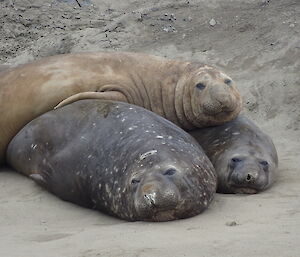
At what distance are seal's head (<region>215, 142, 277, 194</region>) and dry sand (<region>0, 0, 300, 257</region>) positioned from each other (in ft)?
0.44

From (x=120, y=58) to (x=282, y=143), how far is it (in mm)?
2110

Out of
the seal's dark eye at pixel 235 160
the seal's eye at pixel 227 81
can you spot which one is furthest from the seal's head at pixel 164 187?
the seal's eye at pixel 227 81

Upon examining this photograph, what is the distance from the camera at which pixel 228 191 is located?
722 centimetres

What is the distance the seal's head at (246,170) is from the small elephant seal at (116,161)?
502 mm

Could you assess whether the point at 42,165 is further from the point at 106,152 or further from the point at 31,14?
the point at 31,14

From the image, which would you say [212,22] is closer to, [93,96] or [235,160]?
[93,96]

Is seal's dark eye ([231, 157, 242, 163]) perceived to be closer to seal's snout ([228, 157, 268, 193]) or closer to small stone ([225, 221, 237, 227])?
seal's snout ([228, 157, 268, 193])

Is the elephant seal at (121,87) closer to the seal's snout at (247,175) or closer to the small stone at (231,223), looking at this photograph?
the seal's snout at (247,175)

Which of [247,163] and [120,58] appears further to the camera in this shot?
[120,58]

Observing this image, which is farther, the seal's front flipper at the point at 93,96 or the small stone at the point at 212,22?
the small stone at the point at 212,22

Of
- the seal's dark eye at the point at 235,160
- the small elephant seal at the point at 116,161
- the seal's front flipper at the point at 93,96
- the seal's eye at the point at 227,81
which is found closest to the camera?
the small elephant seal at the point at 116,161

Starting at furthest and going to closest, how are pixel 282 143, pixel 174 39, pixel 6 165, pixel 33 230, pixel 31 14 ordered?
1. pixel 31 14
2. pixel 174 39
3. pixel 282 143
4. pixel 6 165
5. pixel 33 230

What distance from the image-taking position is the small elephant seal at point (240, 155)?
714 cm

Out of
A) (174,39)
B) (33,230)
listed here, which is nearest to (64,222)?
(33,230)
